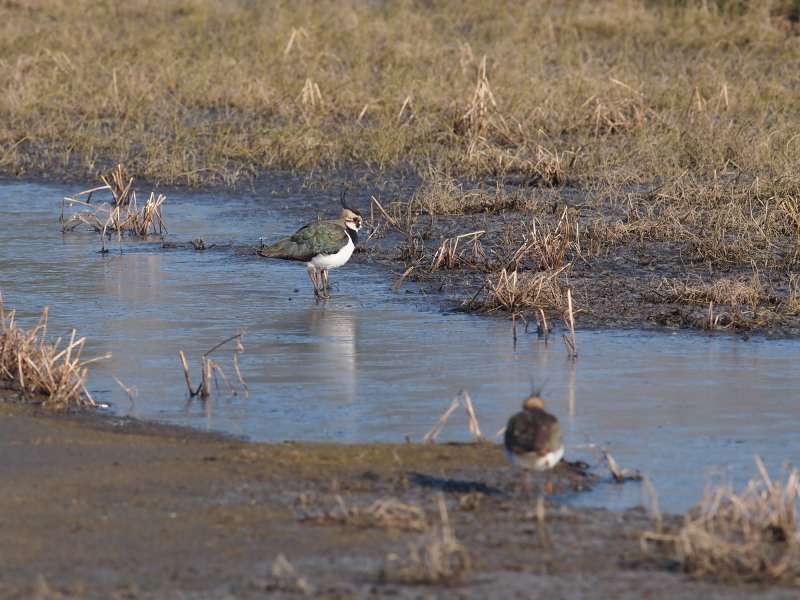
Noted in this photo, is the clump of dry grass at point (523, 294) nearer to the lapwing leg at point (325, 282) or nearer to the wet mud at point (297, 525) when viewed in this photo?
the lapwing leg at point (325, 282)

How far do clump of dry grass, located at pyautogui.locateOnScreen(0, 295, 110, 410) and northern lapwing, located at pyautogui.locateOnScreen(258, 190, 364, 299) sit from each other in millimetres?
2637

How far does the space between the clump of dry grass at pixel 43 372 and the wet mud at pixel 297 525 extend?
1.11 feet

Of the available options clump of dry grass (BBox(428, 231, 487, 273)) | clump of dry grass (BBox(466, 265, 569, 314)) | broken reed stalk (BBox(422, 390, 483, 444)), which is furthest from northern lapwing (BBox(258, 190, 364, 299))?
broken reed stalk (BBox(422, 390, 483, 444))

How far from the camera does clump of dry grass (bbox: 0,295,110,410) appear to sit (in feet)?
19.4

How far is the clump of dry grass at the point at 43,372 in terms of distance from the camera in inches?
233

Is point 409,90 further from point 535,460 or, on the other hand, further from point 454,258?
point 535,460

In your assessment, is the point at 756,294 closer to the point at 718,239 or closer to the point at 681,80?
the point at 718,239

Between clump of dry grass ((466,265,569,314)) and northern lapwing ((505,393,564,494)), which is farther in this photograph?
clump of dry grass ((466,265,569,314))

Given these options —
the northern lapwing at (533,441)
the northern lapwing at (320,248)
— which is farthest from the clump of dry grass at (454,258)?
the northern lapwing at (533,441)

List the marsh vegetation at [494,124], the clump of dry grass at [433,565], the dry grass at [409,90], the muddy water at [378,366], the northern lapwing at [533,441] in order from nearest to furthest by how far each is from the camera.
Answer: the clump of dry grass at [433,565] < the northern lapwing at [533,441] < the muddy water at [378,366] < the marsh vegetation at [494,124] < the dry grass at [409,90]

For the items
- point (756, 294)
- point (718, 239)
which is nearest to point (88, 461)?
point (756, 294)

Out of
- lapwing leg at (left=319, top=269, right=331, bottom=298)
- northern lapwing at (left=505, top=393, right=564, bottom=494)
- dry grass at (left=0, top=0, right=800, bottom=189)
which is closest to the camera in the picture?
northern lapwing at (left=505, top=393, right=564, bottom=494)

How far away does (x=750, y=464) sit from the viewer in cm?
521

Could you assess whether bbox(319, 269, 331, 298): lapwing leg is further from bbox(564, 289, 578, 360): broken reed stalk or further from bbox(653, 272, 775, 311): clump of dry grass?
bbox(653, 272, 775, 311): clump of dry grass
